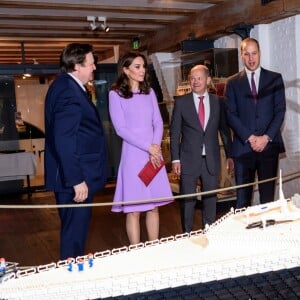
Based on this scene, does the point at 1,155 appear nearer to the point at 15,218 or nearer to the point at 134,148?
the point at 15,218

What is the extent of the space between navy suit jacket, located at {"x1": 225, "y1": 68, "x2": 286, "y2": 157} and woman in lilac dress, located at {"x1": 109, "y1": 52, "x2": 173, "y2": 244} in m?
0.58

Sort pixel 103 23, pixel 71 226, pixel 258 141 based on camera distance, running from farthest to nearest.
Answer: pixel 103 23, pixel 258 141, pixel 71 226

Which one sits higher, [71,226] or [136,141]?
[136,141]

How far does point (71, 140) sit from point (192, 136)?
3.75ft

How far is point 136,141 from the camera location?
9.72 feet

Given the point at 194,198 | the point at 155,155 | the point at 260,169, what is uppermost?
the point at 155,155

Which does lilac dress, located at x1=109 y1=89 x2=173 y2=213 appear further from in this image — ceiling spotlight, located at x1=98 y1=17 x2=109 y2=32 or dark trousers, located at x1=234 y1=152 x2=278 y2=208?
ceiling spotlight, located at x1=98 y1=17 x2=109 y2=32

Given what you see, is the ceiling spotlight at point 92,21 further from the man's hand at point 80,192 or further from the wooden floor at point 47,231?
the man's hand at point 80,192

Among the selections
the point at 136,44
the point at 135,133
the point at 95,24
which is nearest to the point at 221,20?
the point at 95,24

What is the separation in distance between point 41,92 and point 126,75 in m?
6.85

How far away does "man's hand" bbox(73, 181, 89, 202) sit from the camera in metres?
2.34

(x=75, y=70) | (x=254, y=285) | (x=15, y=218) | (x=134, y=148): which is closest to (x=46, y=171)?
(x=75, y=70)

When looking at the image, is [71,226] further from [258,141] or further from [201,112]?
[258,141]

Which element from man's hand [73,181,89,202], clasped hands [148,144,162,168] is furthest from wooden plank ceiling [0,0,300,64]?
man's hand [73,181,89,202]
